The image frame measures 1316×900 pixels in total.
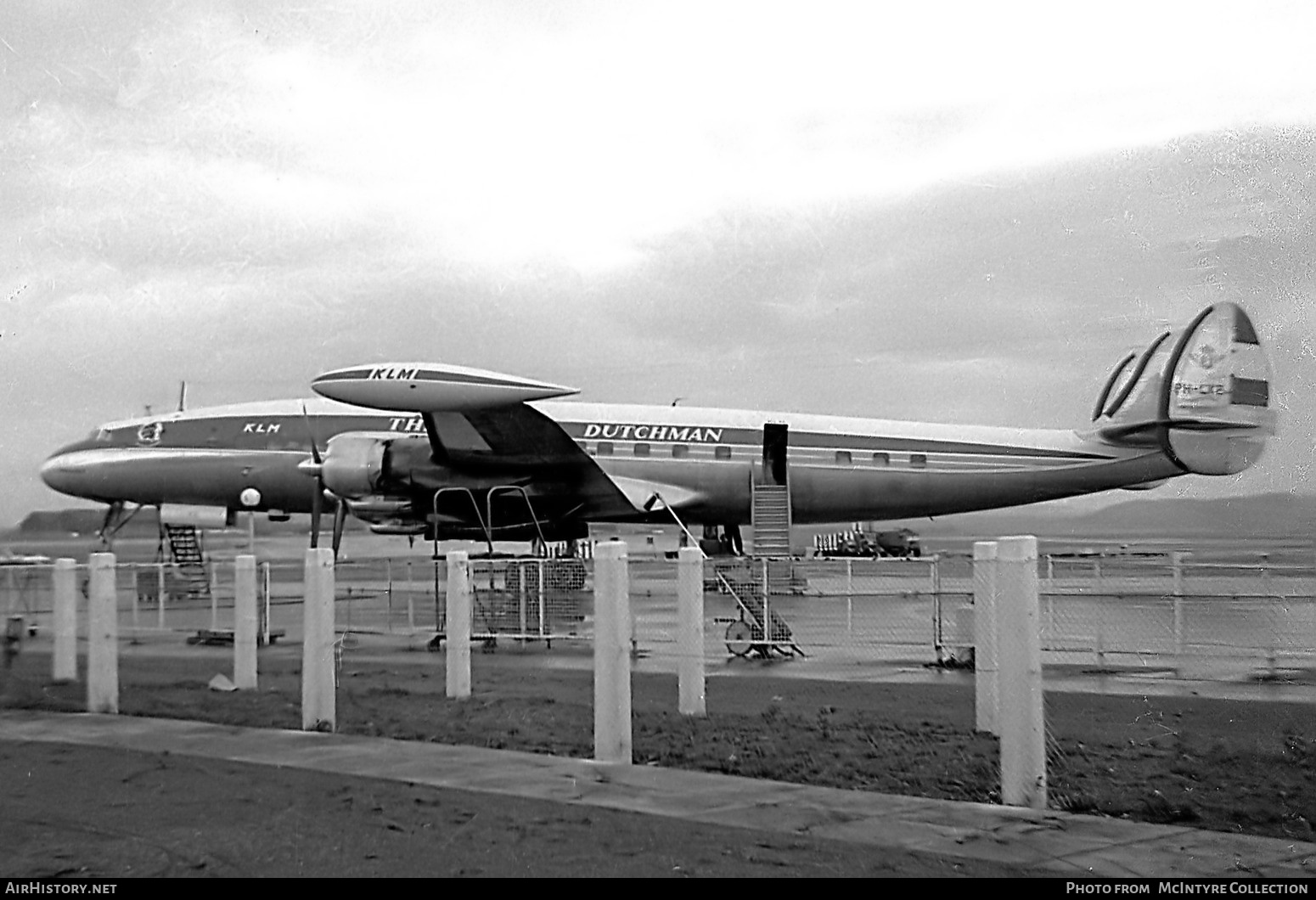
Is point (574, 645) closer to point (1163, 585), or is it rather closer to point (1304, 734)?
point (1163, 585)

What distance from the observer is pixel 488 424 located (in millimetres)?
26016

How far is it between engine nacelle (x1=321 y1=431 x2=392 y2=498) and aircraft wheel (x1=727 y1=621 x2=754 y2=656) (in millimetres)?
11333

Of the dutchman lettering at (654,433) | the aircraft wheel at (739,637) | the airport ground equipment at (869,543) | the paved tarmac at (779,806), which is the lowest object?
the paved tarmac at (779,806)

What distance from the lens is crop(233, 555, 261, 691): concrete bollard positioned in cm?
1213

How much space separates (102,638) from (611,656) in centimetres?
508

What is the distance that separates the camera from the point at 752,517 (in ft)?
84.3

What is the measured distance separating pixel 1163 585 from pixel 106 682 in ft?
42.5

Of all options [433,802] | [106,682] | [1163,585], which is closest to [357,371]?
[106,682]

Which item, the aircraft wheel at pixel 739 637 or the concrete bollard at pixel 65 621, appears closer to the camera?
the concrete bollard at pixel 65 621

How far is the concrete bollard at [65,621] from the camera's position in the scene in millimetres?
12453

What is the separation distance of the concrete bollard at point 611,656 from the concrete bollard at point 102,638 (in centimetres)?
461

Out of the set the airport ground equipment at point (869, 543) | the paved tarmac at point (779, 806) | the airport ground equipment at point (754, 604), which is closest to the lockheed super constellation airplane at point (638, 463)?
the airport ground equipment at point (754, 604)

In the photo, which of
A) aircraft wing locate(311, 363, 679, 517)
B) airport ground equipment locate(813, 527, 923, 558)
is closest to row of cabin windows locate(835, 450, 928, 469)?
aircraft wing locate(311, 363, 679, 517)

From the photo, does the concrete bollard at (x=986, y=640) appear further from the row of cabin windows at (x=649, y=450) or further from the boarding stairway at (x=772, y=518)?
the row of cabin windows at (x=649, y=450)
